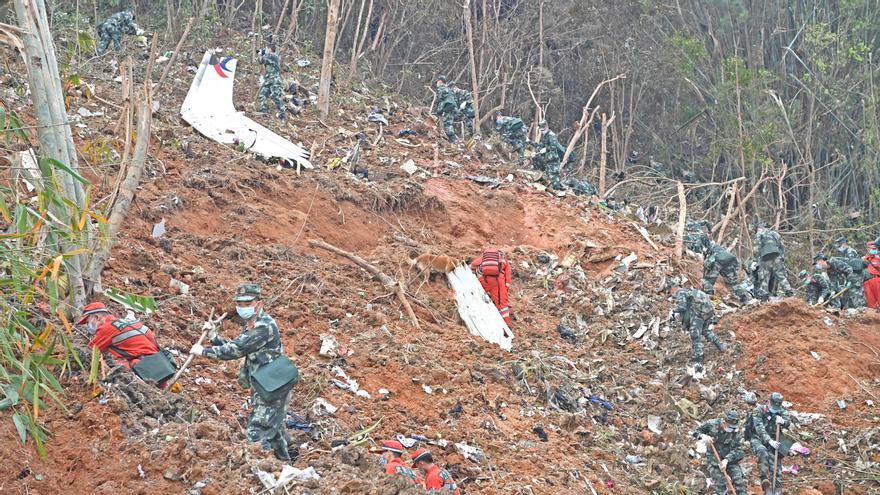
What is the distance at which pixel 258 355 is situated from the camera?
6.79 metres

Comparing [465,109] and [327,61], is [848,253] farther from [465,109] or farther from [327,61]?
[327,61]

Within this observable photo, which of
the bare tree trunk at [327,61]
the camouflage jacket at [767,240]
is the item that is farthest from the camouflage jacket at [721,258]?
the bare tree trunk at [327,61]

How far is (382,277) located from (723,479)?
404 cm

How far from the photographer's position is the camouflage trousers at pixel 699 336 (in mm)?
11547

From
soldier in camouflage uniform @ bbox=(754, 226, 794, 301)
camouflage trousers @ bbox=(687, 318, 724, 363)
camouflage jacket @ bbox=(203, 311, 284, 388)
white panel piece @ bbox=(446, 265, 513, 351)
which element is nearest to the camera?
camouflage jacket @ bbox=(203, 311, 284, 388)

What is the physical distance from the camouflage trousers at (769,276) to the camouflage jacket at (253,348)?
870cm

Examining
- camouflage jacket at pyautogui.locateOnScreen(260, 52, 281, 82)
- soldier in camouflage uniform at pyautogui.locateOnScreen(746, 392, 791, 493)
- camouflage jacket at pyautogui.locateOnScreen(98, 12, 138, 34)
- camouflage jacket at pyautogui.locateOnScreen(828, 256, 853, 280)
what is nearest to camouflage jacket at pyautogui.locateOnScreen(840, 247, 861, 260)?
camouflage jacket at pyautogui.locateOnScreen(828, 256, 853, 280)

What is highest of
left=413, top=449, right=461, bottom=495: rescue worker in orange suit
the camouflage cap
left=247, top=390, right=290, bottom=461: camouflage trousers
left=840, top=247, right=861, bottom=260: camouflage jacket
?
the camouflage cap

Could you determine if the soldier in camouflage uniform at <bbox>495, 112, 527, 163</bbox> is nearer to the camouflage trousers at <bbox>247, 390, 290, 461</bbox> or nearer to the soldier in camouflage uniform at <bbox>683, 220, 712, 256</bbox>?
the soldier in camouflage uniform at <bbox>683, 220, 712, 256</bbox>

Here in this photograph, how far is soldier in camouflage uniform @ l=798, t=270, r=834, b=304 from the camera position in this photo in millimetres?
13836

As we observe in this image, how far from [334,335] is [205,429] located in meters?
3.30

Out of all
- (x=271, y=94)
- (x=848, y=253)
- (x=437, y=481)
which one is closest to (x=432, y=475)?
(x=437, y=481)

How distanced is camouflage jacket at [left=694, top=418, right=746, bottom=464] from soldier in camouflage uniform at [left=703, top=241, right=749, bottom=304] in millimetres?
4251

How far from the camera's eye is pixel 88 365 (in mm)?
6801
